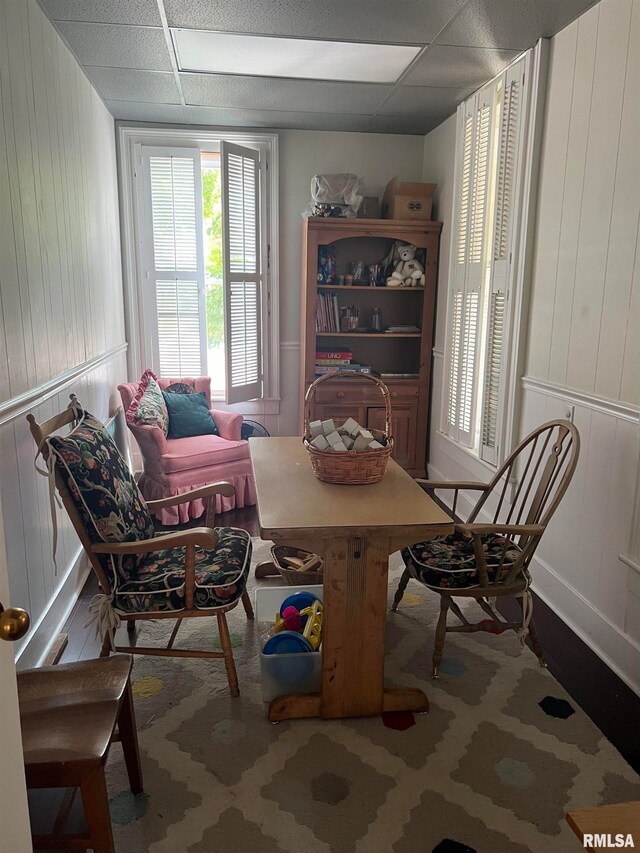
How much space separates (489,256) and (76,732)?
307 cm

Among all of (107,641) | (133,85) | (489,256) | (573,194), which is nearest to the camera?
(107,641)

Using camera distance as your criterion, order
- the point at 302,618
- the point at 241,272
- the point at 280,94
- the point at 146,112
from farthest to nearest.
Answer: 1. the point at 241,272
2. the point at 146,112
3. the point at 280,94
4. the point at 302,618

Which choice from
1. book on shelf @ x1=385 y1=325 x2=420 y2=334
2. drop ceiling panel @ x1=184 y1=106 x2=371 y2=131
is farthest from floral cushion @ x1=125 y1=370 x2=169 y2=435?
drop ceiling panel @ x1=184 y1=106 x2=371 y2=131

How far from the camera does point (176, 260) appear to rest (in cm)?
473

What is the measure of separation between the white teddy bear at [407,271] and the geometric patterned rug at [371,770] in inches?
111

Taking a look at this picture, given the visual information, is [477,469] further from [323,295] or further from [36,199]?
[36,199]

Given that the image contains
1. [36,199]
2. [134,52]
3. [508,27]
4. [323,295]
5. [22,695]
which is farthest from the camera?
[323,295]

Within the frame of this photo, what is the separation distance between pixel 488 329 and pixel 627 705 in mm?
1948

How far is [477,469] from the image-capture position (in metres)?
3.65

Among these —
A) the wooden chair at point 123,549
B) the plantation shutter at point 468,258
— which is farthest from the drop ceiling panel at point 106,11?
the plantation shutter at point 468,258

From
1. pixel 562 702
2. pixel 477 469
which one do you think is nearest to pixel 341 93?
pixel 477 469

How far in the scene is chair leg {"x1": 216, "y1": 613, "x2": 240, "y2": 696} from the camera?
2.09 meters

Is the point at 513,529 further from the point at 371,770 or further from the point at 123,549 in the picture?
the point at 123,549

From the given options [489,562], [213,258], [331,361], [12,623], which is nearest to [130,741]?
[12,623]
